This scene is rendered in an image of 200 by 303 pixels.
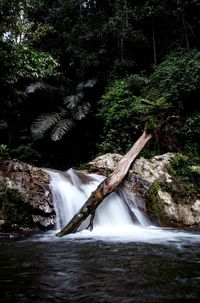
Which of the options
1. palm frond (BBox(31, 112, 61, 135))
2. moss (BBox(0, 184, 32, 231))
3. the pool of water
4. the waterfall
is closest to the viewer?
the pool of water

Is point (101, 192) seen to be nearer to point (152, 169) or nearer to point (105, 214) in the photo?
point (105, 214)

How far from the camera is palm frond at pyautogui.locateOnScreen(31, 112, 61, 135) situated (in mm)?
13248

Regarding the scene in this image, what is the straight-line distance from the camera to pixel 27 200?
659 centimetres

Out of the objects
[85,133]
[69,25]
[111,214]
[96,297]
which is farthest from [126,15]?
[96,297]

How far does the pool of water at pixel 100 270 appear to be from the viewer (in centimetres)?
250

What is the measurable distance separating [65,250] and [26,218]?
2.33 m

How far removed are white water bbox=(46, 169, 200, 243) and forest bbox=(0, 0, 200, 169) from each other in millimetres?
3328

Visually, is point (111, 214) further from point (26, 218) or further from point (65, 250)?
point (65, 250)

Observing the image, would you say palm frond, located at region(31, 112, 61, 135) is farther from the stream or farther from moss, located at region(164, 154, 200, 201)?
the stream

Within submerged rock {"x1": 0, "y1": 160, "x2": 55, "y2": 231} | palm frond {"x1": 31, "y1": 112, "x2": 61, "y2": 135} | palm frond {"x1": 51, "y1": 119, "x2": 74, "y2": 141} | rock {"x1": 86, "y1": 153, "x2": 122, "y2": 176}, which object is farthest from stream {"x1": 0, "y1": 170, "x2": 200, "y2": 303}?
palm frond {"x1": 31, "y1": 112, "x2": 61, "y2": 135}

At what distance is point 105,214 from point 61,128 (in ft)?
22.5

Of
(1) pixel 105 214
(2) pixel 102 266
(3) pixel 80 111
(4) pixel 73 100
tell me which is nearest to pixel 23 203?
(1) pixel 105 214

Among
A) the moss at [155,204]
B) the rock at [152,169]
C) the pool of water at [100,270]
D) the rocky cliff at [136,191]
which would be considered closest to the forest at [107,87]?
the rock at [152,169]

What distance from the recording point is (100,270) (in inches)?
127
